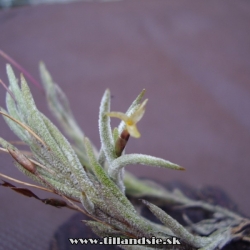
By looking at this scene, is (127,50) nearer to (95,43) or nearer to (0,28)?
(95,43)

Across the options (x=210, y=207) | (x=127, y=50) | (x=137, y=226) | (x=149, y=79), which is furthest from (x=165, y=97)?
(x=137, y=226)

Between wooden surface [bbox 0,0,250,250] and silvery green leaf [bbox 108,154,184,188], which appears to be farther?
wooden surface [bbox 0,0,250,250]

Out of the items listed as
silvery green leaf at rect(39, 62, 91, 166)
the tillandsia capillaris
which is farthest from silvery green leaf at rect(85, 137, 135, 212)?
silvery green leaf at rect(39, 62, 91, 166)

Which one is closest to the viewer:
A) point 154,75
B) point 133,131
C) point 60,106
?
point 133,131

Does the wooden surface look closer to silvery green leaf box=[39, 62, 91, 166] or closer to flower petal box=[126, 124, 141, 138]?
silvery green leaf box=[39, 62, 91, 166]

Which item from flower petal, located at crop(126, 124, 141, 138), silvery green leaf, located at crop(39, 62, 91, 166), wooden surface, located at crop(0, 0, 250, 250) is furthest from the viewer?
wooden surface, located at crop(0, 0, 250, 250)

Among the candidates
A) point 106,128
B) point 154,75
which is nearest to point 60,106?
point 106,128

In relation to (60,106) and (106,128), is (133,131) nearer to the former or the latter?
(106,128)

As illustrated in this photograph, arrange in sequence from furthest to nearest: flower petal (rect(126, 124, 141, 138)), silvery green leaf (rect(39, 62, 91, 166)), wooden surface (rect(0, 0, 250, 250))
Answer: wooden surface (rect(0, 0, 250, 250)) < silvery green leaf (rect(39, 62, 91, 166)) < flower petal (rect(126, 124, 141, 138))
